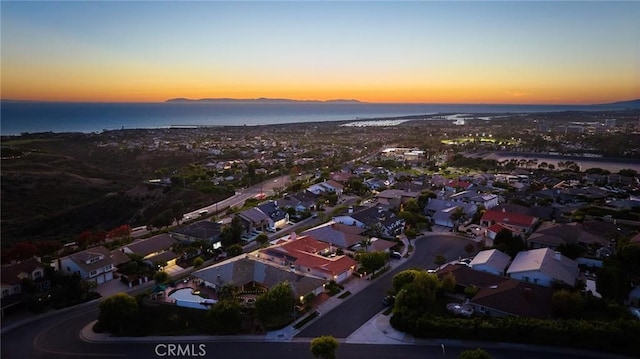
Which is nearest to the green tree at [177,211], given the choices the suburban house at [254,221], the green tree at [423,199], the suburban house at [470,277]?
the suburban house at [254,221]

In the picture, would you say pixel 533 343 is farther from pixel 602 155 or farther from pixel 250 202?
pixel 602 155

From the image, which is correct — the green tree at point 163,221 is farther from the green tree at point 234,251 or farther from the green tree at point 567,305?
the green tree at point 567,305

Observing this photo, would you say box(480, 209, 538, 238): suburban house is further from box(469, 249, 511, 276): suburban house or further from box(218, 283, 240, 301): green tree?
box(218, 283, 240, 301): green tree

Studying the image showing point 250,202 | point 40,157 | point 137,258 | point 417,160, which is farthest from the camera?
point 417,160

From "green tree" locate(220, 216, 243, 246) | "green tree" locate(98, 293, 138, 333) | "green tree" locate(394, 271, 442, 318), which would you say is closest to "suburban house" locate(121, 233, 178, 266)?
"green tree" locate(220, 216, 243, 246)

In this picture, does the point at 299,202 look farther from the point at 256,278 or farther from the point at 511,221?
the point at 511,221

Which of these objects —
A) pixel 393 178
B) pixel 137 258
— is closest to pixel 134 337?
pixel 137 258
